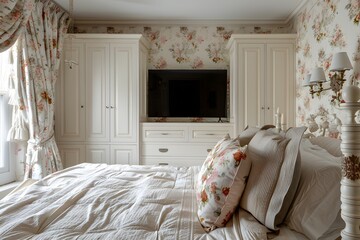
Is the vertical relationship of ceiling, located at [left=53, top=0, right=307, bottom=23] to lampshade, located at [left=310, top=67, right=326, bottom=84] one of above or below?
above

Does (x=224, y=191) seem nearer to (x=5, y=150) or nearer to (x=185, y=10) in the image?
(x=5, y=150)

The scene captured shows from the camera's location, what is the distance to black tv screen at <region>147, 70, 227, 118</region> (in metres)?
3.65

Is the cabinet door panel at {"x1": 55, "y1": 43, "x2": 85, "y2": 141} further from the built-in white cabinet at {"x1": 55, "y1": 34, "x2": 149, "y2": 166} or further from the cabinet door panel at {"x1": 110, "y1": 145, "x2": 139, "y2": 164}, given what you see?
the cabinet door panel at {"x1": 110, "y1": 145, "x2": 139, "y2": 164}

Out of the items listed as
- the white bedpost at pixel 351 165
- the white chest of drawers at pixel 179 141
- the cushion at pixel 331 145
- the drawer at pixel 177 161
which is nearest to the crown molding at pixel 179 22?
the white chest of drawers at pixel 179 141

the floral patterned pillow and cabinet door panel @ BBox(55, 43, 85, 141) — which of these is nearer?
the floral patterned pillow

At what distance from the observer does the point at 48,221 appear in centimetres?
105

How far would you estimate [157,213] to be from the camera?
1131mm

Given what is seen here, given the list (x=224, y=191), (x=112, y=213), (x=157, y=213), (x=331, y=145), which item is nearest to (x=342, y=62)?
(x=331, y=145)

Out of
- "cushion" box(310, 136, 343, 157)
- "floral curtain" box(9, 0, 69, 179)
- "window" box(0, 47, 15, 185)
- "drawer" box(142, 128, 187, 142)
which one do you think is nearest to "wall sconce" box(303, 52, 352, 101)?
"cushion" box(310, 136, 343, 157)

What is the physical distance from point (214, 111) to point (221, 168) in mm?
2521

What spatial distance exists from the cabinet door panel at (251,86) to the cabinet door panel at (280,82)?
9 centimetres

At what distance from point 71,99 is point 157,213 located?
272cm

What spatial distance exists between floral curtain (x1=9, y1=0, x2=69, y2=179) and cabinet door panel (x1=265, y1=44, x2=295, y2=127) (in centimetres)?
263

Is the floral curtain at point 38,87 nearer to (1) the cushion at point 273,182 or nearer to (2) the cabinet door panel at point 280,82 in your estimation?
(1) the cushion at point 273,182
